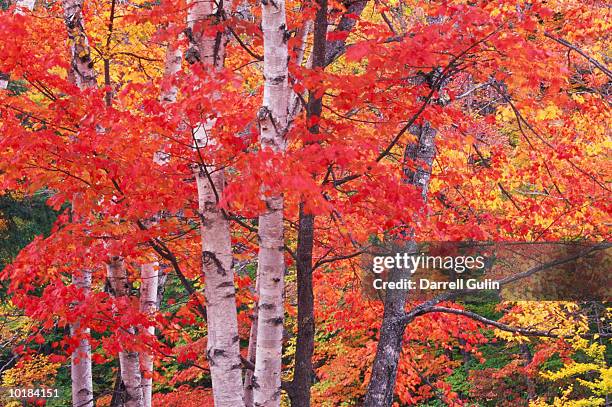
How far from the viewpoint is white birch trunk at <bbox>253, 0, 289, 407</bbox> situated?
371 centimetres

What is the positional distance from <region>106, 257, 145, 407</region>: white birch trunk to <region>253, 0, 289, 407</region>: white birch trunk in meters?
1.90

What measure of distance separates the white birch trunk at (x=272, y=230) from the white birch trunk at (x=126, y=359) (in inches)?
74.8

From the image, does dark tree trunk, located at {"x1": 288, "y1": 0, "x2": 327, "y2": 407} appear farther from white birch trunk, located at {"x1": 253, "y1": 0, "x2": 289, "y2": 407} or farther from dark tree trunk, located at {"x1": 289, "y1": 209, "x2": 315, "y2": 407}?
white birch trunk, located at {"x1": 253, "y1": 0, "x2": 289, "y2": 407}

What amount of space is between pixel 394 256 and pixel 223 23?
342 centimetres

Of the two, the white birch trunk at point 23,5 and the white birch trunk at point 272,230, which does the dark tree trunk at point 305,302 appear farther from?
the white birch trunk at point 23,5

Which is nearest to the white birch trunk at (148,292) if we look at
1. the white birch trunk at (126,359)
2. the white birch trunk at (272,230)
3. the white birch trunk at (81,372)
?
the white birch trunk at (126,359)

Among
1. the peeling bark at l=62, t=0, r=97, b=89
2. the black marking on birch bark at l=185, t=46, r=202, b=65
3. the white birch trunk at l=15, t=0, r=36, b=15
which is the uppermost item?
the white birch trunk at l=15, t=0, r=36, b=15

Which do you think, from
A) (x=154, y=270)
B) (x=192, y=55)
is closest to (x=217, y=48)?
(x=192, y=55)

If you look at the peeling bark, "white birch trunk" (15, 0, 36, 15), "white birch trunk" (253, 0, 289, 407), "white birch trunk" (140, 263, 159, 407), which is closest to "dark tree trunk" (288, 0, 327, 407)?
"white birch trunk" (253, 0, 289, 407)

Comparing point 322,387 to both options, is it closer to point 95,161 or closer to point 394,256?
point 394,256

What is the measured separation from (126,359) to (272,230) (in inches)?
92.3

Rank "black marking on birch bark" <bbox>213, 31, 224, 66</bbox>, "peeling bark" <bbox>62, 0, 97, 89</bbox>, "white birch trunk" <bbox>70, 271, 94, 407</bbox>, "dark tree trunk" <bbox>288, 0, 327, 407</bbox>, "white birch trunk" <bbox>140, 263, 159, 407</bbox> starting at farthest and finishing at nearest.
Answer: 1. "white birch trunk" <bbox>70, 271, 94, 407</bbox>
2. "white birch trunk" <bbox>140, 263, 159, 407</bbox>
3. "peeling bark" <bbox>62, 0, 97, 89</bbox>
4. "dark tree trunk" <bbox>288, 0, 327, 407</bbox>
5. "black marking on birch bark" <bbox>213, 31, 224, 66</bbox>

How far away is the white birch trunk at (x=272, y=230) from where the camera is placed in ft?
12.2

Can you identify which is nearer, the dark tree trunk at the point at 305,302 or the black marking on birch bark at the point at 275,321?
the black marking on birch bark at the point at 275,321
